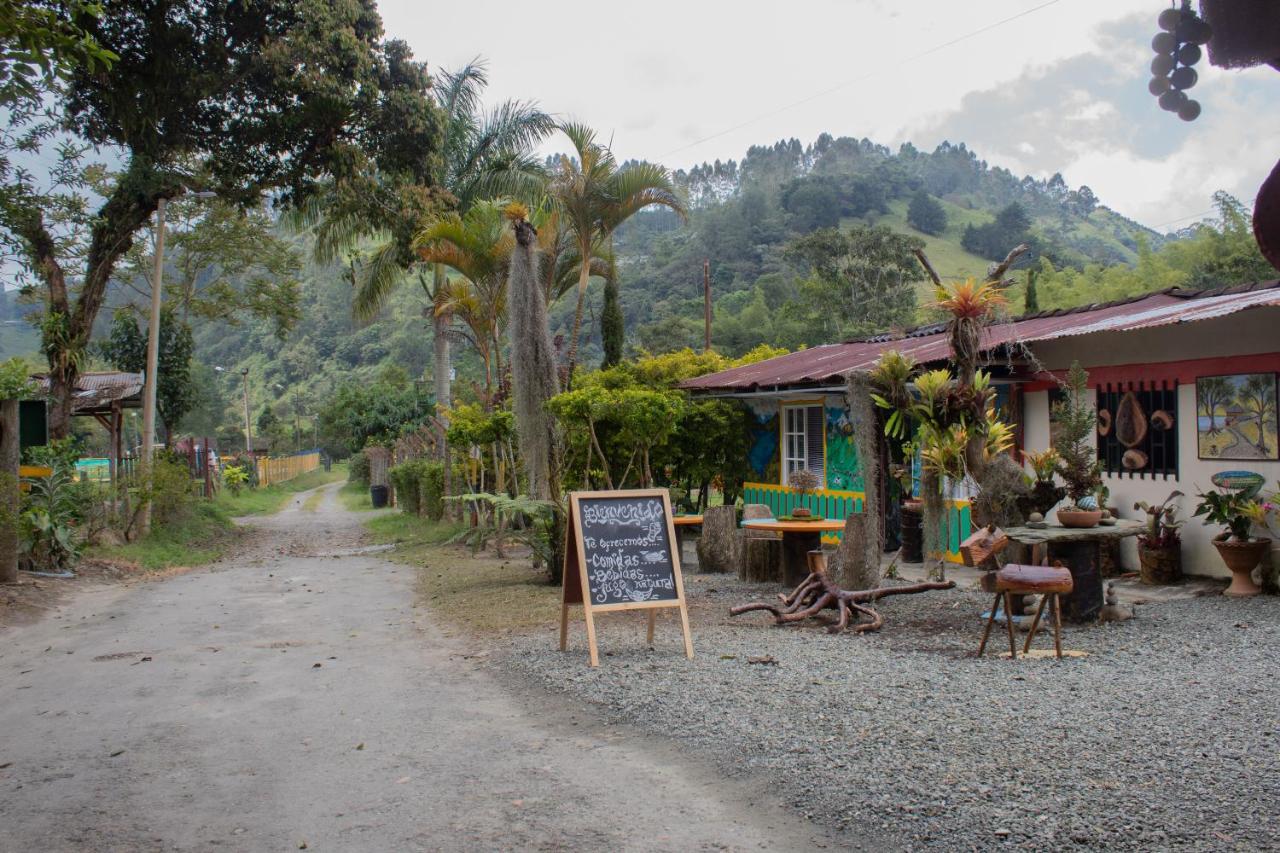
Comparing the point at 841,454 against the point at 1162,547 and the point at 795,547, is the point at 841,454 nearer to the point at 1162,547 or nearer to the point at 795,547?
the point at 795,547

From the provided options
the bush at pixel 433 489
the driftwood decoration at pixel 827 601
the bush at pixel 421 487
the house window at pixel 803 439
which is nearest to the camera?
the driftwood decoration at pixel 827 601

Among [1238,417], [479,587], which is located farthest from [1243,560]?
[479,587]

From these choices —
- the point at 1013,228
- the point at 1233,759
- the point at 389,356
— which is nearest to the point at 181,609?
the point at 1233,759

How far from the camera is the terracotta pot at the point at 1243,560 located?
9344 mm

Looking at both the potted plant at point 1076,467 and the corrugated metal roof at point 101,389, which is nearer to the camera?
the potted plant at point 1076,467

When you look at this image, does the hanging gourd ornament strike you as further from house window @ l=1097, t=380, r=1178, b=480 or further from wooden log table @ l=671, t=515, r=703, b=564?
wooden log table @ l=671, t=515, r=703, b=564

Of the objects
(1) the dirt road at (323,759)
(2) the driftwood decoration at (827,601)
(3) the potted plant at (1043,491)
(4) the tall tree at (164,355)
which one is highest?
(4) the tall tree at (164,355)

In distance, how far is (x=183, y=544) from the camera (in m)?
19.2

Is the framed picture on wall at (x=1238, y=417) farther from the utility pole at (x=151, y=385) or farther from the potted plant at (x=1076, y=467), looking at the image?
the utility pole at (x=151, y=385)

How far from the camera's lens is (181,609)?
447 inches

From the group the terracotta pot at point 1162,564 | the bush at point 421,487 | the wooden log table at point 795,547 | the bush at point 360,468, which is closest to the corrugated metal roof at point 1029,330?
the wooden log table at point 795,547

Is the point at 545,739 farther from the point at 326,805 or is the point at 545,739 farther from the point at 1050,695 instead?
the point at 1050,695

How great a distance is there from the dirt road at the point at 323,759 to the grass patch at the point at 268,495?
839 inches

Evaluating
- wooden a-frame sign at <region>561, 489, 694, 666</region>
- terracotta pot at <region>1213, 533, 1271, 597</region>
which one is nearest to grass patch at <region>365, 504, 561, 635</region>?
wooden a-frame sign at <region>561, 489, 694, 666</region>
